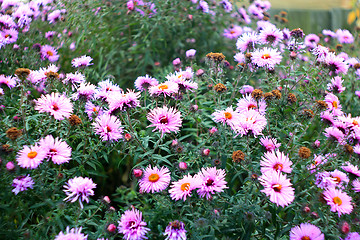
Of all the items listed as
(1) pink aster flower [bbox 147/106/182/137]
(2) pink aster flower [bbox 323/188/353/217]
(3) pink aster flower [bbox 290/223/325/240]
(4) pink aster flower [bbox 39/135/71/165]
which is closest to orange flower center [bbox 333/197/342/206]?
(2) pink aster flower [bbox 323/188/353/217]

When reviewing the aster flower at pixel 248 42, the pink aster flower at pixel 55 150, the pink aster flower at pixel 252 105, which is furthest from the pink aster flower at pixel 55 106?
the aster flower at pixel 248 42

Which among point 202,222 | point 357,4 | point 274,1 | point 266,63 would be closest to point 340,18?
point 274,1

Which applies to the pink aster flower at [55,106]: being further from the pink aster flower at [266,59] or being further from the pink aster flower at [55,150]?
the pink aster flower at [266,59]

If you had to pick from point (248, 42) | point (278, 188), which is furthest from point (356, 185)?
point (248, 42)

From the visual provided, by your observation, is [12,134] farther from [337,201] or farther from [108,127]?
[337,201]

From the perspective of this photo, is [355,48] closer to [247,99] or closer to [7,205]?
[247,99]

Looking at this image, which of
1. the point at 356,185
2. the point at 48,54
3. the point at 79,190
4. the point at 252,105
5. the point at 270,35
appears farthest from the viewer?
the point at 48,54

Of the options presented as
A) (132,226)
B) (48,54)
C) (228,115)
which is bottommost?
(48,54)

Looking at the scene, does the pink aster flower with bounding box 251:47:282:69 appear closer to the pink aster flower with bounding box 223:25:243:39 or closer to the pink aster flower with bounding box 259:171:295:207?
the pink aster flower with bounding box 259:171:295:207

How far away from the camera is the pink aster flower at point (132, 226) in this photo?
112 cm

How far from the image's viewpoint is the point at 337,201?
120 centimetres

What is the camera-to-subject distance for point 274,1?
8.48m

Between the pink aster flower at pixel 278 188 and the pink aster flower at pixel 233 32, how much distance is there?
194cm

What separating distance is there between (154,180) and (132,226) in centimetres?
19
